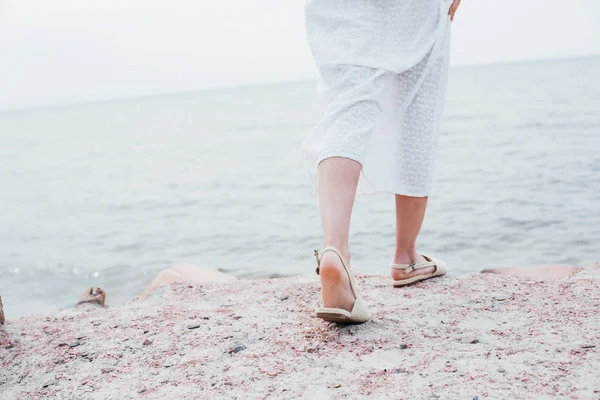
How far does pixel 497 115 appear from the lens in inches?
679

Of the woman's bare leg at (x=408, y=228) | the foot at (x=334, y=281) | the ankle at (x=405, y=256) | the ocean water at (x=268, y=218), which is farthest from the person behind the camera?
the ocean water at (x=268, y=218)

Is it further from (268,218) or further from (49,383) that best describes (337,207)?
(268,218)

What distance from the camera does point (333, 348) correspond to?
5.98 ft

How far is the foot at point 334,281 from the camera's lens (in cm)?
178

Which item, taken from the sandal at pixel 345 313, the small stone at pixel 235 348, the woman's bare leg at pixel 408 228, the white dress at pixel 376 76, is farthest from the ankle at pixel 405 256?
the small stone at pixel 235 348

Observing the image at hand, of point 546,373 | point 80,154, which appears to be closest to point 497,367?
point 546,373

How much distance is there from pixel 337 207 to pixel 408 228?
687 mm

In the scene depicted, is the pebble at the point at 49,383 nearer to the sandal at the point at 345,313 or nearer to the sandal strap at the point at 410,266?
the sandal at the point at 345,313

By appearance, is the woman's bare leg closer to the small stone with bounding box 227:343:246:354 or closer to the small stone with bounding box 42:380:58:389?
the small stone with bounding box 227:343:246:354

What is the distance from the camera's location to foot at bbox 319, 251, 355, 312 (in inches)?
70.0

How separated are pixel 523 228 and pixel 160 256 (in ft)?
12.3

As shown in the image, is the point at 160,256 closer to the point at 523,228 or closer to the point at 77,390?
the point at 523,228

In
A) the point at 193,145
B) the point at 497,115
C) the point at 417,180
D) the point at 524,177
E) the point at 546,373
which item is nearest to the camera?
the point at 546,373

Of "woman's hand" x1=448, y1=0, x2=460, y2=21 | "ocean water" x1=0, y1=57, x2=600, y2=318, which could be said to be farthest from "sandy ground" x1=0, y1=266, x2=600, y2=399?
"ocean water" x1=0, y1=57, x2=600, y2=318
